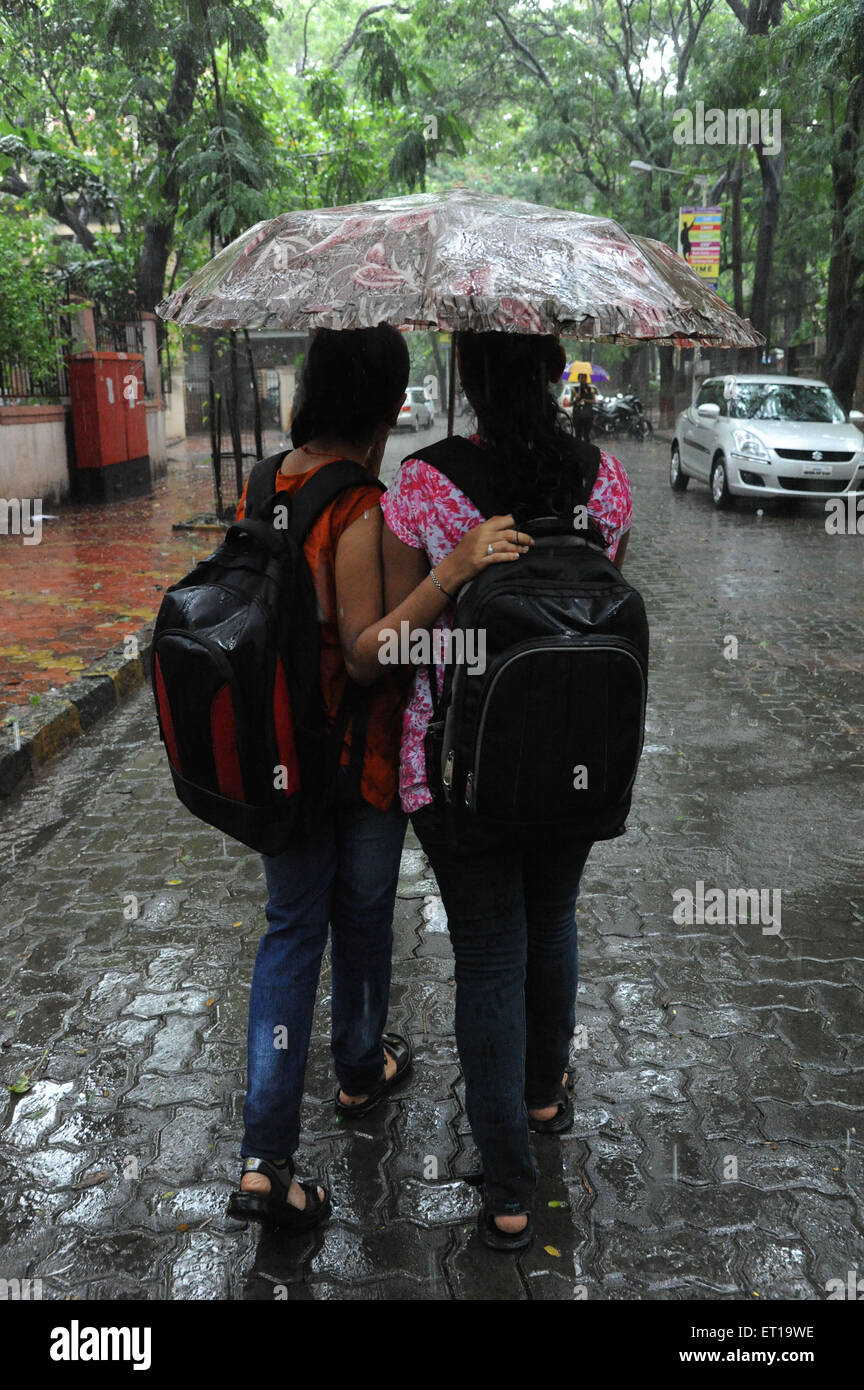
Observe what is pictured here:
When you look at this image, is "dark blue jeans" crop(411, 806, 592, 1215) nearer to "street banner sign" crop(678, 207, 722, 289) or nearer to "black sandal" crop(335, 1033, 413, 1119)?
"black sandal" crop(335, 1033, 413, 1119)

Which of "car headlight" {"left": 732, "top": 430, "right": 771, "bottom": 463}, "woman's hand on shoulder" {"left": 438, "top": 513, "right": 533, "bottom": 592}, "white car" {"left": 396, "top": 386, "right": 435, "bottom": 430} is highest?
"white car" {"left": 396, "top": 386, "right": 435, "bottom": 430}

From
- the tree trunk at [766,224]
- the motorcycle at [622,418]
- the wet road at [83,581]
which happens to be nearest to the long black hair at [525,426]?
the wet road at [83,581]

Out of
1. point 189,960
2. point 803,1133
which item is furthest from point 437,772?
point 189,960

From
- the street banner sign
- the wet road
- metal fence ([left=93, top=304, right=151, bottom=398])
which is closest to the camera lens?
the wet road

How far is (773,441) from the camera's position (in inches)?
537

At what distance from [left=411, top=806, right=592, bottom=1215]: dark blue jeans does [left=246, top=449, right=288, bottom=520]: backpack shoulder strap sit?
68 cm

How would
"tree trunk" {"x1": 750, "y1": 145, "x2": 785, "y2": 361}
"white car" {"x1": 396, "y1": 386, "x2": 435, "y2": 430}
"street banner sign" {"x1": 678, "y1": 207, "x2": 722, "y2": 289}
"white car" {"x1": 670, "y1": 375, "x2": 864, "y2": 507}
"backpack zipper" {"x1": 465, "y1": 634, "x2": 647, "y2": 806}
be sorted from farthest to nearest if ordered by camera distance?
"white car" {"x1": 396, "y1": 386, "x2": 435, "y2": 430} < "street banner sign" {"x1": 678, "y1": 207, "x2": 722, "y2": 289} < "tree trunk" {"x1": 750, "y1": 145, "x2": 785, "y2": 361} < "white car" {"x1": 670, "y1": 375, "x2": 864, "y2": 507} < "backpack zipper" {"x1": 465, "y1": 634, "x2": 647, "y2": 806}

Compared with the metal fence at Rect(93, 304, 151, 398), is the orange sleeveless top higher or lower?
lower

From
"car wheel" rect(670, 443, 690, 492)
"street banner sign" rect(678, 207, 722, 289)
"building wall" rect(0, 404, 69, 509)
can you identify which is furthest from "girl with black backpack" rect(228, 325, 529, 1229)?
"street banner sign" rect(678, 207, 722, 289)

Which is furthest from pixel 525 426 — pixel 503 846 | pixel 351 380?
pixel 503 846

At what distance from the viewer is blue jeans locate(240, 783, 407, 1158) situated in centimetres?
233

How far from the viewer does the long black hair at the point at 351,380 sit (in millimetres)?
2184

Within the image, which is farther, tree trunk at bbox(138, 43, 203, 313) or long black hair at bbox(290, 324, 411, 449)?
tree trunk at bbox(138, 43, 203, 313)

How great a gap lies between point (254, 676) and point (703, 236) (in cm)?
2342
